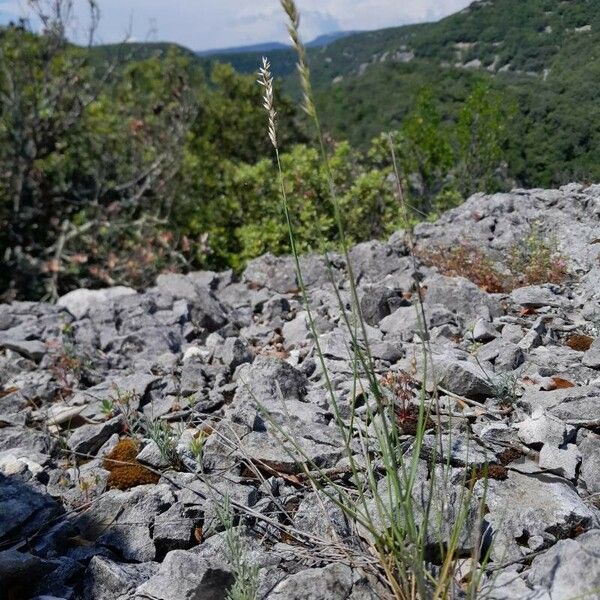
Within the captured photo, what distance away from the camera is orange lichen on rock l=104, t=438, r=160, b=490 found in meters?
3.02

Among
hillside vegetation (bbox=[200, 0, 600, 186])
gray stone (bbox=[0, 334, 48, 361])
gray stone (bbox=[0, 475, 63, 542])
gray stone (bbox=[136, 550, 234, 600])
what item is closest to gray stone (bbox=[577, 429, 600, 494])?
gray stone (bbox=[136, 550, 234, 600])

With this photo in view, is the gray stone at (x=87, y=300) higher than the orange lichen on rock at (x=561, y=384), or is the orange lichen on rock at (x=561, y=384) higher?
the orange lichen on rock at (x=561, y=384)

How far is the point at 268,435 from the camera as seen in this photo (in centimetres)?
310

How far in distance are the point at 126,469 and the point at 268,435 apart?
693 mm

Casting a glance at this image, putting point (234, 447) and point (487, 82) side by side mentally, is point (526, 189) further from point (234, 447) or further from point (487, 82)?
point (234, 447)

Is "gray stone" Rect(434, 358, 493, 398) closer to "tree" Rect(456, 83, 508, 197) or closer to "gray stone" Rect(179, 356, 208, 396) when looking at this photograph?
"gray stone" Rect(179, 356, 208, 396)

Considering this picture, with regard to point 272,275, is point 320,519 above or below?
above

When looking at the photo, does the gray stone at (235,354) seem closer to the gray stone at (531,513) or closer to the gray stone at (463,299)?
the gray stone at (463,299)

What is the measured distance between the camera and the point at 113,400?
376 centimetres

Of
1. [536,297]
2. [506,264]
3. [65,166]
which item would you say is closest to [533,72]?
[506,264]

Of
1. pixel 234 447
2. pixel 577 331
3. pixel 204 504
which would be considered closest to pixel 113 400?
pixel 234 447

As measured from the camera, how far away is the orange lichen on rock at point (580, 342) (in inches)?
152

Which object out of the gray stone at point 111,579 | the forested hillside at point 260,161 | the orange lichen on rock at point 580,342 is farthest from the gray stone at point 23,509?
the forested hillside at point 260,161

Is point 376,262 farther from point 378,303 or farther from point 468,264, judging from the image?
point 378,303
